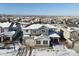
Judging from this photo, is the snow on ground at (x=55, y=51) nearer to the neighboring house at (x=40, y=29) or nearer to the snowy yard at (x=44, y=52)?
the snowy yard at (x=44, y=52)

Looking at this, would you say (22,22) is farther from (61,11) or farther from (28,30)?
(61,11)

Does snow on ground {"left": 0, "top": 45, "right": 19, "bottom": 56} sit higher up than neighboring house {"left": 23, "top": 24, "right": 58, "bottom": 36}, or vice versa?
neighboring house {"left": 23, "top": 24, "right": 58, "bottom": 36}

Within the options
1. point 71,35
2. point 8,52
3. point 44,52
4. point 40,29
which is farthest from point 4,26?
point 71,35

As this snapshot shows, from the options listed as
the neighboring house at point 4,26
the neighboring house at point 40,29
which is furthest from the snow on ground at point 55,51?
the neighboring house at point 4,26

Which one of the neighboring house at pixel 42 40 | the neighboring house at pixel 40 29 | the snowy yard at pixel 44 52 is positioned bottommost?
the snowy yard at pixel 44 52

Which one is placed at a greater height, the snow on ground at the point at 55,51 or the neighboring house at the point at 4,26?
the neighboring house at the point at 4,26

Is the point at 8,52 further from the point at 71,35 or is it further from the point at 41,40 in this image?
the point at 71,35

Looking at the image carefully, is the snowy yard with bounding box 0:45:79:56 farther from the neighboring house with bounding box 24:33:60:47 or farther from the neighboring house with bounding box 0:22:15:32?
the neighboring house with bounding box 0:22:15:32

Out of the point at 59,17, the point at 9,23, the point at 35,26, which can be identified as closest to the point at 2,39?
the point at 9,23

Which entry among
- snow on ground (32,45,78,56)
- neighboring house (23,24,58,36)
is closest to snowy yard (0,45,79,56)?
snow on ground (32,45,78,56)

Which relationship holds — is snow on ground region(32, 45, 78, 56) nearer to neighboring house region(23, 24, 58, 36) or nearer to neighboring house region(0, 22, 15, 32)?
neighboring house region(23, 24, 58, 36)

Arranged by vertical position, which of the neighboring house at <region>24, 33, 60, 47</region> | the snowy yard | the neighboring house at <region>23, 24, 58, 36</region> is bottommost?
the snowy yard
